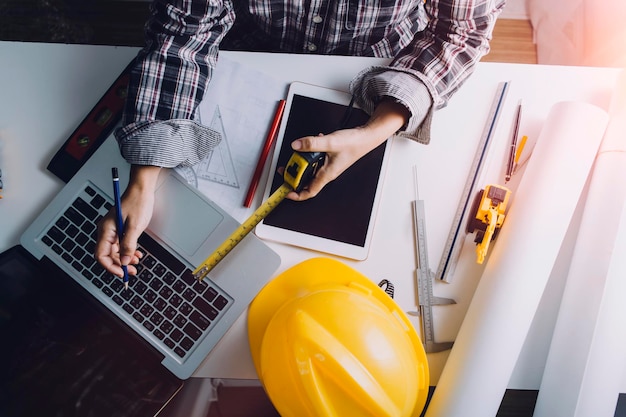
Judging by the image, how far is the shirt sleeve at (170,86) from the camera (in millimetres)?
672

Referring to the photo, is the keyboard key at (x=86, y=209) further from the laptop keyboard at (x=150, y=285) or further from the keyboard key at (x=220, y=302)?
the keyboard key at (x=220, y=302)

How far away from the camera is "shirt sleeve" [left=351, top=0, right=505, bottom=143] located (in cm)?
68

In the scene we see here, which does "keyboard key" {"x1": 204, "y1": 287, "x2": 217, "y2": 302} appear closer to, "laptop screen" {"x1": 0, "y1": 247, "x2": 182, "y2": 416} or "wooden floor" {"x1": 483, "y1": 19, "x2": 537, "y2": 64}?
"laptop screen" {"x1": 0, "y1": 247, "x2": 182, "y2": 416}

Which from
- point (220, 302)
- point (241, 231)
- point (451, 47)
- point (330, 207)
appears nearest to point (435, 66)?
point (451, 47)

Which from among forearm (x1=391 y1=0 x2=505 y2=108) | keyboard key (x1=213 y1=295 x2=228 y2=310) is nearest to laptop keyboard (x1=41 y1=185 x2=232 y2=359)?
keyboard key (x1=213 y1=295 x2=228 y2=310)

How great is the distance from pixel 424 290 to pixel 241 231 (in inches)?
12.2

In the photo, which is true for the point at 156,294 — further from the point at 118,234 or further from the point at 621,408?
the point at 621,408

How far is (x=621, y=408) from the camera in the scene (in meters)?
0.81

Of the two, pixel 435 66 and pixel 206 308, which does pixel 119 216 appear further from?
pixel 435 66

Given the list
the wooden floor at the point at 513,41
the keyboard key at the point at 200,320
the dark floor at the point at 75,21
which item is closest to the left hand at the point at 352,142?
the keyboard key at the point at 200,320

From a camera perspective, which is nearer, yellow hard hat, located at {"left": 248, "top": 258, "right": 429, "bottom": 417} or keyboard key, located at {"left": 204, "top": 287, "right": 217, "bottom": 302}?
yellow hard hat, located at {"left": 248, "top": 258, "right": 429, "bottom": 417}

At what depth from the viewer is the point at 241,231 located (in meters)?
0.69

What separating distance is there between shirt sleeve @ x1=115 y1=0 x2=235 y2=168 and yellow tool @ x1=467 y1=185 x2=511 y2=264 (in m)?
0.45

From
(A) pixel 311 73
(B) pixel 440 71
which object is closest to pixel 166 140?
(A) pixel 311 73
